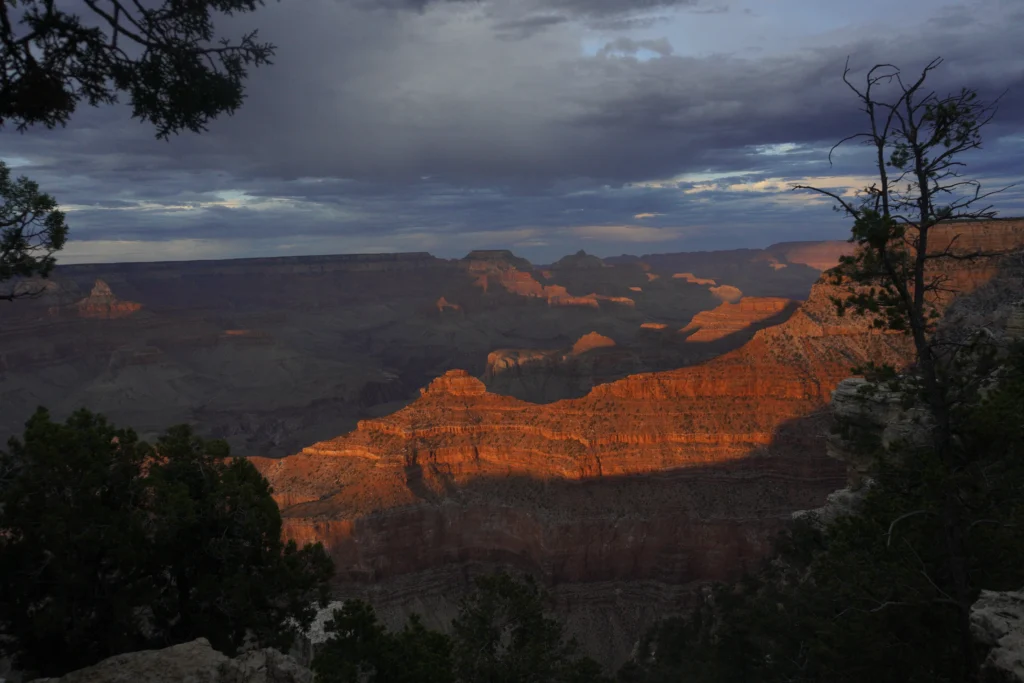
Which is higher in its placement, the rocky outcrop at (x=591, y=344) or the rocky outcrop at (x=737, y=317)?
the rocky outcrop at (x=737, y=317)

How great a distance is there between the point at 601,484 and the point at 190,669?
120 ft

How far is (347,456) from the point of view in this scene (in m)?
49.7

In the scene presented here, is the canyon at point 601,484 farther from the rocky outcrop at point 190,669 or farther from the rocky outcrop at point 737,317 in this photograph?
the rocky outcrop at point 737,317

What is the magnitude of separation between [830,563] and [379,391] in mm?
138208

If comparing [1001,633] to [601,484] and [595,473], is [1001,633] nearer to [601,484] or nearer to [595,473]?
[601,484]

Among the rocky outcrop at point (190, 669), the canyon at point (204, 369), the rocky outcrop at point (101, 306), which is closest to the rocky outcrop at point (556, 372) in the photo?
the canyon at point (204, 369)

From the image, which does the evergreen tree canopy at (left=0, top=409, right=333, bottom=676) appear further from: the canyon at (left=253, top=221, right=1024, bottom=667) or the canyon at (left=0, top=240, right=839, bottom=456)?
the canyon at (left=0, top=240, right=839, bottom=456)

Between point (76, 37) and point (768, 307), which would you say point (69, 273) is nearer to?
point (768, 307)

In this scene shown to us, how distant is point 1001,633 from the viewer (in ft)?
31.5

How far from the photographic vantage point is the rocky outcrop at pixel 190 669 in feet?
30.3

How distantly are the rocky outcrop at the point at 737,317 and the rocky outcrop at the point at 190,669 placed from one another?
125 metres

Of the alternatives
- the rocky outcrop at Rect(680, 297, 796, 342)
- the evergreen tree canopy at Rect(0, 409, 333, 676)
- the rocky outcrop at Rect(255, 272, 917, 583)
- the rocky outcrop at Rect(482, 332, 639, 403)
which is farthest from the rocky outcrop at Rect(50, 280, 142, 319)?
the evergreen tree canopy at Rect(0, 409, 333, 676)

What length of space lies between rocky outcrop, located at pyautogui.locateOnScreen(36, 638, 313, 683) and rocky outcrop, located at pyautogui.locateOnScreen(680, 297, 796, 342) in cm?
12510

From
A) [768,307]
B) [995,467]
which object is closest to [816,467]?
[995,467]
